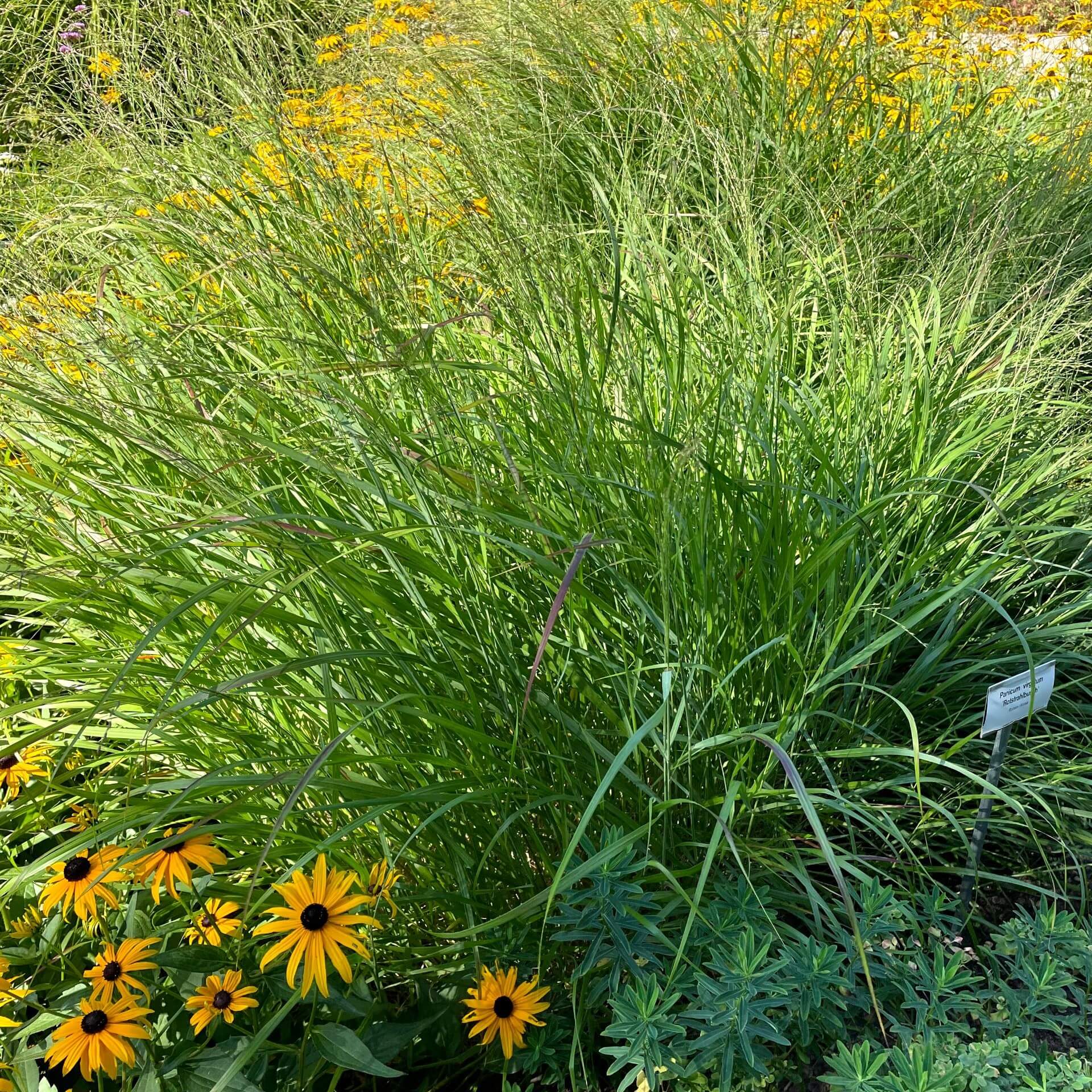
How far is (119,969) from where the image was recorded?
1.24 metres

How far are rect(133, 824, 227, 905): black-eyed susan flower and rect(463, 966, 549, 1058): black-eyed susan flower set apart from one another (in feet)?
1.23

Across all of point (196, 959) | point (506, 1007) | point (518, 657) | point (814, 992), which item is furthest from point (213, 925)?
point (814, 992)

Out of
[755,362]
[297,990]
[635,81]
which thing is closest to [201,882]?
[297,990]

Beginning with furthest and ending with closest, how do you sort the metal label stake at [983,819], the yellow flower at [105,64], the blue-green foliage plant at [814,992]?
the yellow flower at [105,64] → the metal label stake at [983,819] → the blue-green foliage plant at [814,992]

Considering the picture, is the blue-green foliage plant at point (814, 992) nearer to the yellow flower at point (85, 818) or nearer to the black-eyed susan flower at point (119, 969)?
the black-eyed susan flower at point (119, 969)

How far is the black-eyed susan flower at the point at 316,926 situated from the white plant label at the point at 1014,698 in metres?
0.89

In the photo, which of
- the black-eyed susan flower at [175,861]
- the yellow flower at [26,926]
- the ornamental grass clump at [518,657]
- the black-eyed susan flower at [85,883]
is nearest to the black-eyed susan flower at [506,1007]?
the ornamental grass clump at [518,657]

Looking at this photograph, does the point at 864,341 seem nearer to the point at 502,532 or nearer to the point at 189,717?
the point at 502,532

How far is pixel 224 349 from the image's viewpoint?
8.33 feet

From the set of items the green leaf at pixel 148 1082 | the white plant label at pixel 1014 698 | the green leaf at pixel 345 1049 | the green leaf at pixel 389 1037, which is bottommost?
the green leaf at pixel 389 1037

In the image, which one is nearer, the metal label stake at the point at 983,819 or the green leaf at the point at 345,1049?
the green leaf at the point at 345,1049

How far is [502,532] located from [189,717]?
60 cm

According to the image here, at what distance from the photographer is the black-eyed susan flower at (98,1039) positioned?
1170 mm

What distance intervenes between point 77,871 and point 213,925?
0.18 meters
